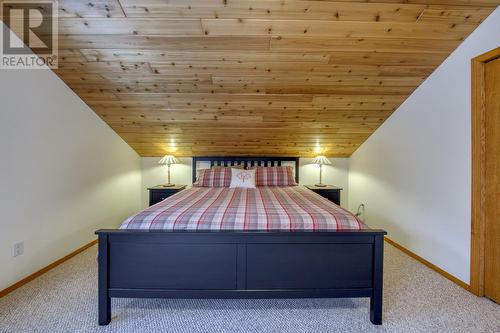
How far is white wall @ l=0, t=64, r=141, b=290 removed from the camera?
201 centimetres

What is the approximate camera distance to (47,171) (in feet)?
7.86

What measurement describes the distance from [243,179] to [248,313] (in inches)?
75.0

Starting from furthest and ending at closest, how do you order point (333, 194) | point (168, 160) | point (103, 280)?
point (168, 160) → point (333, 194) → point (103, 280)

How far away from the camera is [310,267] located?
169 centimetres

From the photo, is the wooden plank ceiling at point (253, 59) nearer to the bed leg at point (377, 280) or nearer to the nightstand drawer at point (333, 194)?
the nightstand drawer at point (333, 194)

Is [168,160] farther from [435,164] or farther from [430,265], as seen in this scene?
[430,265]

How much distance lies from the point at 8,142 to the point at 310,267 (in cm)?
258

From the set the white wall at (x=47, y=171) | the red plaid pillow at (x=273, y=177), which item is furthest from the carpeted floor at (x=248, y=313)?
the red plaid pillow at (x=273, y=177)

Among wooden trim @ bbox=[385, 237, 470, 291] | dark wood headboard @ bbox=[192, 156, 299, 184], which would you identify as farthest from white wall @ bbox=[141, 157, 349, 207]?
wooden trim @ bbox=[385, 237, 470, 291]

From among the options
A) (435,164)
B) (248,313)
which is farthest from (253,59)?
(248,313)

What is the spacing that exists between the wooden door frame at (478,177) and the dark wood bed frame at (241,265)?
40.6 inches

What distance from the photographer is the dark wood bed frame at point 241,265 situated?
5.48 ft

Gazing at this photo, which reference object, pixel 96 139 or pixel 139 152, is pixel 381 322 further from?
pixel 139 152

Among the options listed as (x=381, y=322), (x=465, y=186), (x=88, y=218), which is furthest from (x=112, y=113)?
(x=465, y=186)
